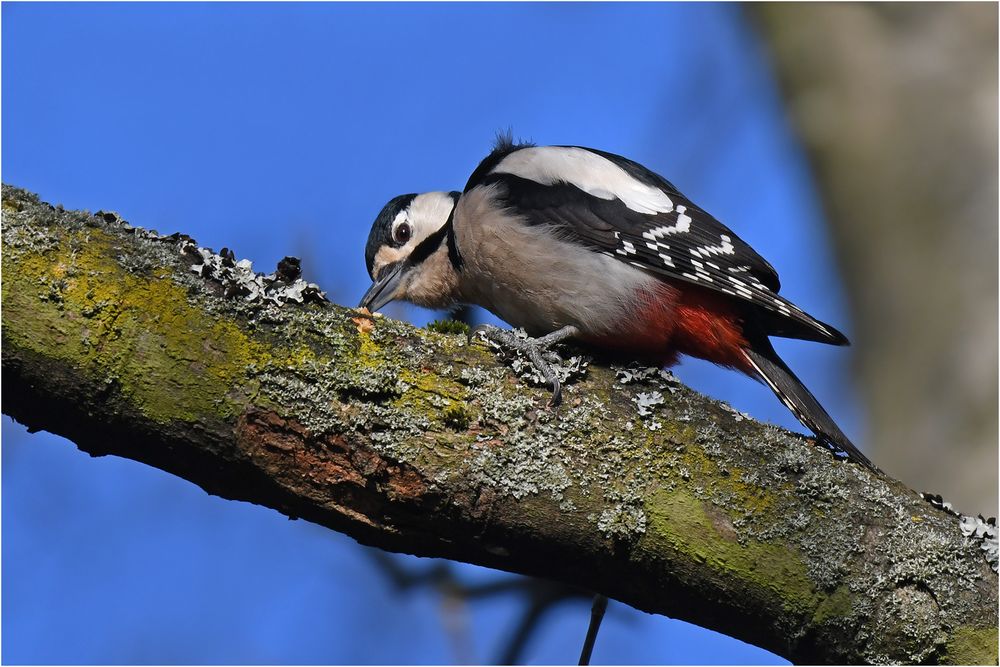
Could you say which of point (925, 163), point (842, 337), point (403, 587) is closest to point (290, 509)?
point (842, 337)

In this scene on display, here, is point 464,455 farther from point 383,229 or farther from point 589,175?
point 383,229

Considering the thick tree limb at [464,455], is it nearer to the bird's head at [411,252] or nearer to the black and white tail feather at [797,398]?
the black and white tail feather at [797,398]

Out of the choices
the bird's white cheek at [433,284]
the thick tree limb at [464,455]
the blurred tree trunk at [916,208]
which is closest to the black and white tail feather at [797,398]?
the thick tree limb at [464,455]

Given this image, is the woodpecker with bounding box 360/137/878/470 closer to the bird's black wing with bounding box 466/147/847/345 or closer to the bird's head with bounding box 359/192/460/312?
the bird's black wing with bounding box 466/147/847/345

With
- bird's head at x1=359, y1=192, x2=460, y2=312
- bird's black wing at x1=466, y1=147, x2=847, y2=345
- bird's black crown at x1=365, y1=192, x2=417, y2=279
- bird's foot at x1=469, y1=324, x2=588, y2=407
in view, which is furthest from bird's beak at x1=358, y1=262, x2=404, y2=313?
bird's foot at x1=469, y1=324, x2=588, y2=407

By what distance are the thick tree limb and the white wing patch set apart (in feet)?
5.02

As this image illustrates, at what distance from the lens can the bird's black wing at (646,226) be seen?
12.9 ft

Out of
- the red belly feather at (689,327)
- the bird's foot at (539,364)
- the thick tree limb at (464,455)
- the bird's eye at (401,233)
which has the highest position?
the bird's eye at (401,233)

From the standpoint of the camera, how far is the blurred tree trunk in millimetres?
5305

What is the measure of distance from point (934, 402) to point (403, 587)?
3.16 m

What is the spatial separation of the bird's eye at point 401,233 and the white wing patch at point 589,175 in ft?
2.14

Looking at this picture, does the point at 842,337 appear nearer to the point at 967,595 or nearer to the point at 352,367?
the point at 967,595

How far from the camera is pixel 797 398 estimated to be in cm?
368

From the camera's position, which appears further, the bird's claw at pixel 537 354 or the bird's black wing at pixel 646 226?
the bird's black wing at pixel 646 226
